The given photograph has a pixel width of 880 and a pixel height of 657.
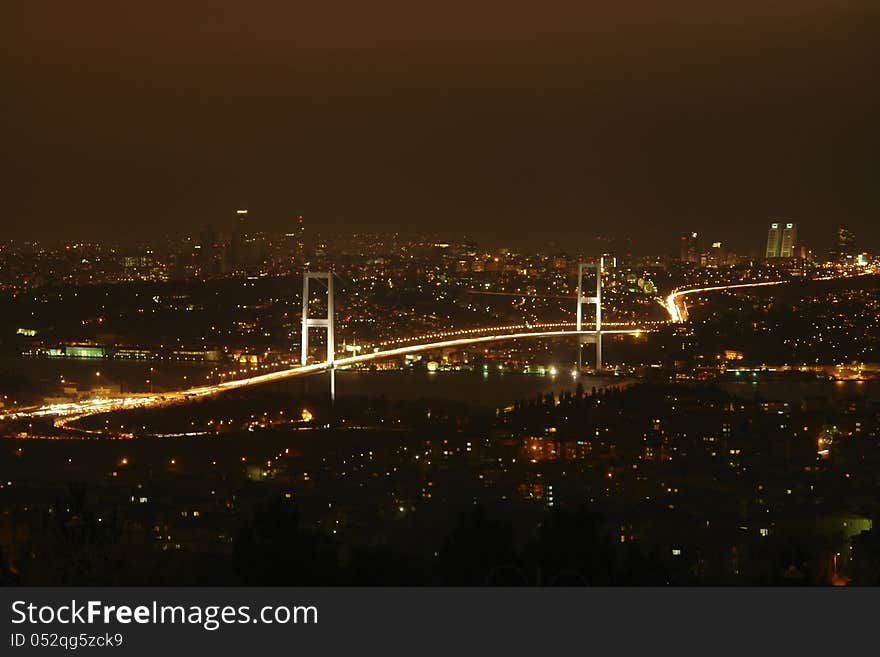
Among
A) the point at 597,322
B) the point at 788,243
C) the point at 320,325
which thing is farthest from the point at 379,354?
the point at 788,243

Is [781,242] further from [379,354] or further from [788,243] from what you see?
[379,354]

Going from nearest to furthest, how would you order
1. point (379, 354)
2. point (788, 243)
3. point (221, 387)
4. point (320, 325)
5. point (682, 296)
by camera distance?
1. point (221, 387)
2. point (379, 354)
3. point (320, 325)
4. point (682, 296)
5. point (788, 243)

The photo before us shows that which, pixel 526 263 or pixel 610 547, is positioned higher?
pixel 526 263

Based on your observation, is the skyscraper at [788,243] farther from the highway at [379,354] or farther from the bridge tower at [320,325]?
the bridge tower at [320,325]

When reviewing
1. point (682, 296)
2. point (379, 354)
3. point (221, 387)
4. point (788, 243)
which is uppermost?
point (788, 243)

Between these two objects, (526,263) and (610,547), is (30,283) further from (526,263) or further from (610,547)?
(610,547)

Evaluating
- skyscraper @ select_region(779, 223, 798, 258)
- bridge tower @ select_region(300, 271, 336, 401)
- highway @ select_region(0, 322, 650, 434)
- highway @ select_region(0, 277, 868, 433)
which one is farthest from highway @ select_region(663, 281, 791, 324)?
bridge tower @ select_region(300, 271, 336, 401)

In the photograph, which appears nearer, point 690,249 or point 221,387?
point 221,387

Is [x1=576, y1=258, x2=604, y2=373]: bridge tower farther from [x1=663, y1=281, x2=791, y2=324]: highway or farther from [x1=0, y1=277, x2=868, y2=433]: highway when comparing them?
[x1=663, y1=281, x2=791, y2=324]: highway

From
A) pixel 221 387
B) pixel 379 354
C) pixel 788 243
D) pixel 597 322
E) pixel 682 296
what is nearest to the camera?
pixel 221 387

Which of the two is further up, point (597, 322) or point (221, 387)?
point (597, 322)
